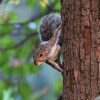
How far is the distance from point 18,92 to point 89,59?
8.00 feet

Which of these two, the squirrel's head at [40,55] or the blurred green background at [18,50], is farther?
the blurred green background at [18,50]

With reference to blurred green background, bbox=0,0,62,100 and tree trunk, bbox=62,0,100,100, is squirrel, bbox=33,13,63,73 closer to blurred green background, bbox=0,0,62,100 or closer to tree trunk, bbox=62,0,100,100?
tree trunk, bbox=62,0,100,100

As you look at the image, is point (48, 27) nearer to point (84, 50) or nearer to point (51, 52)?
point (51, 52)

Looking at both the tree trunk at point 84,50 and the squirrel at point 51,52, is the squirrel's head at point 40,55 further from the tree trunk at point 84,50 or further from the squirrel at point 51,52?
the tree trunk at point 84,50

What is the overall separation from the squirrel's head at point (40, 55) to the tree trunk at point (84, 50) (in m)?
0.27

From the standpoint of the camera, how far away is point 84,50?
2.19 meters

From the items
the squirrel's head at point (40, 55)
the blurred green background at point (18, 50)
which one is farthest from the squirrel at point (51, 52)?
the blurred green background at point (18, 50)

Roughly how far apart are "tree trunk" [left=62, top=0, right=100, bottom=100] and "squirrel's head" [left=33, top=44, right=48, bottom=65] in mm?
270

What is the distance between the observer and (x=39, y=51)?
8.25 ft

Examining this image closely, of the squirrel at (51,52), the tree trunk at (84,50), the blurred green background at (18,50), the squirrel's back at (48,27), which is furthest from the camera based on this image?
the blurred green background at (18,50)

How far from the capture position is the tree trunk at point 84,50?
2188 mm

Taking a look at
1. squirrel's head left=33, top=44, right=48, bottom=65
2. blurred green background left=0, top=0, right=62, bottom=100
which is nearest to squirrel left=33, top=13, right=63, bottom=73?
squirrel's head left=33, top=44, right=48, bottom=65

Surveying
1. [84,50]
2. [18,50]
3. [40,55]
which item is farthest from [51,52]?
[18,50]

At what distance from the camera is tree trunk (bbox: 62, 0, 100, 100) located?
86.1 inches
